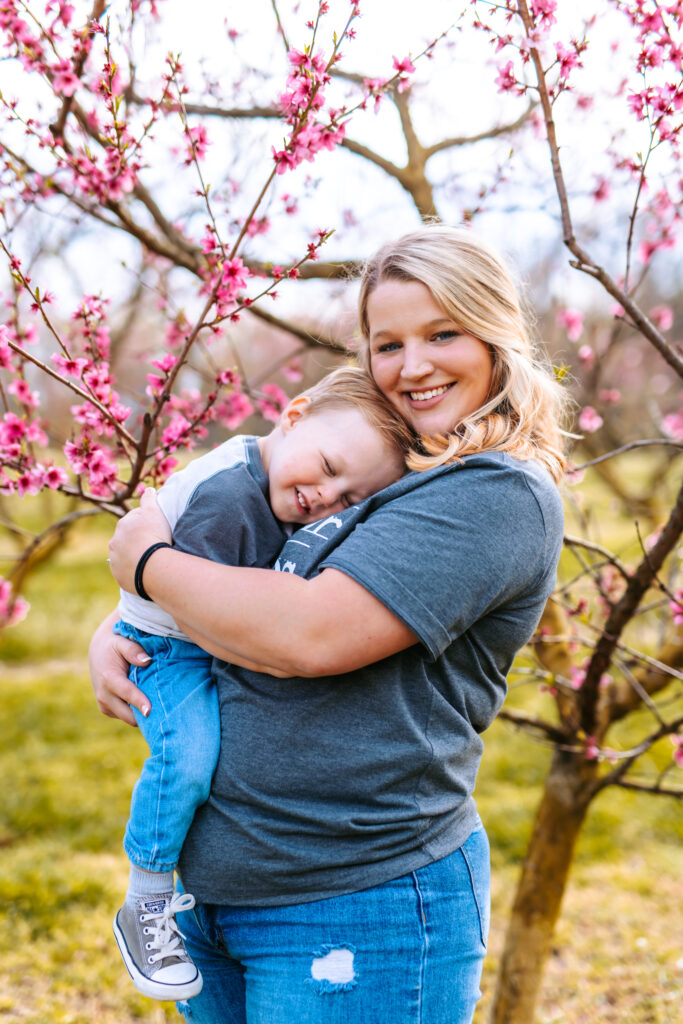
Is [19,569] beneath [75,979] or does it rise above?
above

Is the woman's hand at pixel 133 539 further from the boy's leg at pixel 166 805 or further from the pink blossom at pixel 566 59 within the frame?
the pink blossom at pixel 566 59

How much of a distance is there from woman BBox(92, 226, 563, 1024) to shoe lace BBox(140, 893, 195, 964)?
4cm

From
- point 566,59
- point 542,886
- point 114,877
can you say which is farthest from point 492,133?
point 114,877

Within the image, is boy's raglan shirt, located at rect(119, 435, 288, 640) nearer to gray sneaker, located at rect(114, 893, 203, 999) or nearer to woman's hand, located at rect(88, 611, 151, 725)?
woman's hand, located at rect(88, 611, 151, 725)

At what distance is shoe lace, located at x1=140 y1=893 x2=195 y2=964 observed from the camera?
59.6 inches

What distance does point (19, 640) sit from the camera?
832 cm

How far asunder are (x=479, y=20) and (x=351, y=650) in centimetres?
159

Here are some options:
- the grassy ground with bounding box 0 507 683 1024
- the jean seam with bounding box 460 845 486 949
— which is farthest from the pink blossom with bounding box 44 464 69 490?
the grassy ground with bounding box 0 507 683 1024

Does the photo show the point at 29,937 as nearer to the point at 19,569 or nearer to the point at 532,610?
the point at 19,569

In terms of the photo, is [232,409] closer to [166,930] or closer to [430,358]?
[430,358]

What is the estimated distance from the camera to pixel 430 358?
5.42 feet

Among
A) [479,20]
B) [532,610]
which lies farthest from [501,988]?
[479,20]

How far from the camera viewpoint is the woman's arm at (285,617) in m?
1.29

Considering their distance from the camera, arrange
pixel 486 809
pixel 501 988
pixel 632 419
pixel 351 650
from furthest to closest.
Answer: pixel 632 419
pixel 486 809
pixel 501 988
pixel 351 650
